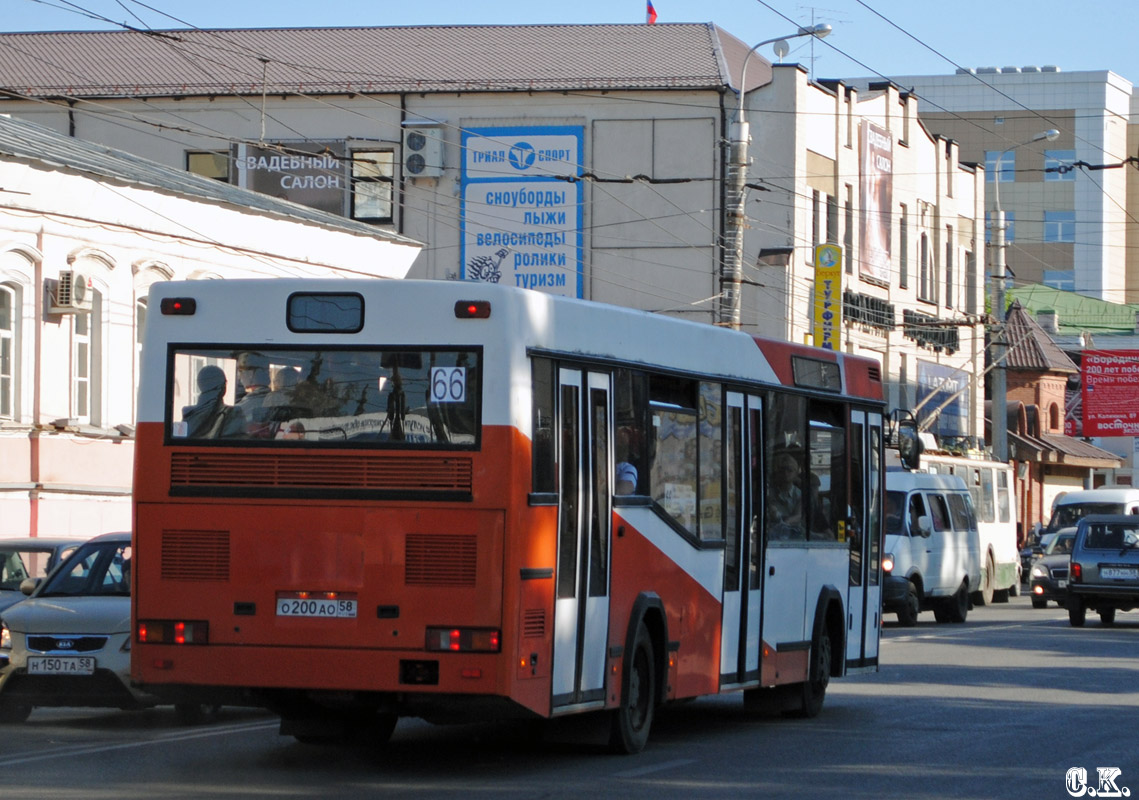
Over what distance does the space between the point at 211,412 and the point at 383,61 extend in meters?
41.0

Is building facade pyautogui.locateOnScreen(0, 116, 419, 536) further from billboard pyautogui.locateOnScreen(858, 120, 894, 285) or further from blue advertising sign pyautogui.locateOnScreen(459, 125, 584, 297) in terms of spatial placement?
billboard pyautogui.locateOnScreen(858, 120, 894, 285)

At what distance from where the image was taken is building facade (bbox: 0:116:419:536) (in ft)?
82.8

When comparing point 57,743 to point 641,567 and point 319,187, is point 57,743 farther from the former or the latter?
point 319,187

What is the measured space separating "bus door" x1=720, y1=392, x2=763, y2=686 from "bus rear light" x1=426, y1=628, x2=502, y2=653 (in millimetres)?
3358

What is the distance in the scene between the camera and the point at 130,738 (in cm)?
1311

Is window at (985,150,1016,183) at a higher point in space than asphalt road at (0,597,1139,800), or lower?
higher

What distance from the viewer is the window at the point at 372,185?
47875mm

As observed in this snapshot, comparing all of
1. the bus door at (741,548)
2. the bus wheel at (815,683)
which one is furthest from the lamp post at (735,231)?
the bus door at (741,548)

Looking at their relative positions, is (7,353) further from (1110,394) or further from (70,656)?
(1110,394)

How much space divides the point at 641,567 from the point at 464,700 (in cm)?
199

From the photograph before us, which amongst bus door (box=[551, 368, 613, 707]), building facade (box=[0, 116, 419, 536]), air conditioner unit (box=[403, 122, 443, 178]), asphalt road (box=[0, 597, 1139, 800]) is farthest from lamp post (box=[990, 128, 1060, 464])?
bus door (box=[551, 368, 613, 707])

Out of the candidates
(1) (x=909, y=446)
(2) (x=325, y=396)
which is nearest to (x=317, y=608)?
(2) (x=325, y=396)

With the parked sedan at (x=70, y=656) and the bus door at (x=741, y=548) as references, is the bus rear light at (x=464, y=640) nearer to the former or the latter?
the bus door at (x=741, y=548)

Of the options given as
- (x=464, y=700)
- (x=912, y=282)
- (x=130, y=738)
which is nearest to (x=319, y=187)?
(x=912, y=282)
